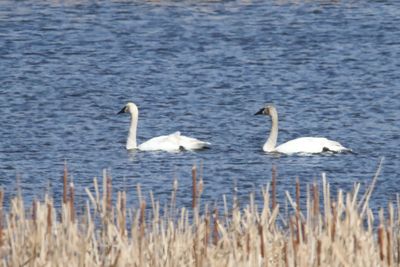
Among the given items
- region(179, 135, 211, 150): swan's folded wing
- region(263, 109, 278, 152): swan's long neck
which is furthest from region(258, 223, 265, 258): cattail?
region(263, 109, 278, 152): swan's long neck

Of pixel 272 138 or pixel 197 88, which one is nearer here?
pixel 272 138

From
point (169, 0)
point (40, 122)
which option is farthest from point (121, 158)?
point (169, 0)

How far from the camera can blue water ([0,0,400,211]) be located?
21.8 metres

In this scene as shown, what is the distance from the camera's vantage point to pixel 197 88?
2928cm

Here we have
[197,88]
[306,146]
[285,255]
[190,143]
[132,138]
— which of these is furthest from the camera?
[197,88]

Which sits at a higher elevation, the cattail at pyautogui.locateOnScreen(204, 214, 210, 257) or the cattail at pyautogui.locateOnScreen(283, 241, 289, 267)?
the cattail at pyautogui.locateOnScreen(204, 214, 210, 257)

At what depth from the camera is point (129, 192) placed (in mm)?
19875

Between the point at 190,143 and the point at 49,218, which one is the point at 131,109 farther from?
the point at 49,218

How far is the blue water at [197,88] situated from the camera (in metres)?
21.8

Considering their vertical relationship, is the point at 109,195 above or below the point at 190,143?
above

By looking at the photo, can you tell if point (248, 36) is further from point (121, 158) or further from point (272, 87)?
point (121, 158)

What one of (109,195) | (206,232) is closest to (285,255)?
(206,232)

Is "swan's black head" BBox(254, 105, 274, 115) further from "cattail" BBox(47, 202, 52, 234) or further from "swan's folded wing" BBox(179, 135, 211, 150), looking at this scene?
"cattail" BBox(47, 202, 52, 234)

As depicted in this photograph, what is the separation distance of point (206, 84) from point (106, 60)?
13.1 feet
